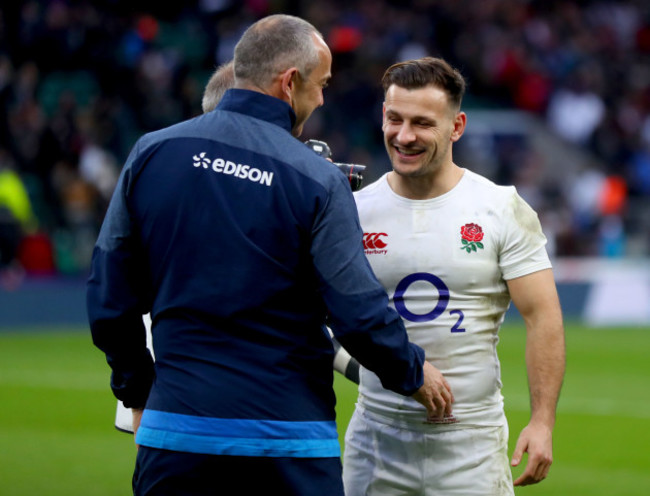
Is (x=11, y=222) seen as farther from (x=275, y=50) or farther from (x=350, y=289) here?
(x=350, y=289)

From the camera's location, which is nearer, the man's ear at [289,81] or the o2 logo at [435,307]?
the man's ear at [289,81]

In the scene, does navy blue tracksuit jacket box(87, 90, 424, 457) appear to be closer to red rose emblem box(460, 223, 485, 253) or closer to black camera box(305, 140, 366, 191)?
black camera box(305, 140, 366, 191)

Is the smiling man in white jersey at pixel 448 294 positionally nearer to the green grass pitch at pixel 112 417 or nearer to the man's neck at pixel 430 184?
the man's neck at pixel 430 184

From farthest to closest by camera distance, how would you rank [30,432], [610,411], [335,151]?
[335,151]
[610,411]
[30,432]

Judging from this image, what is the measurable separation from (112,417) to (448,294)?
7086 mm

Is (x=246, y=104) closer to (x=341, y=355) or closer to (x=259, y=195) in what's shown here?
(x=259, y=195)

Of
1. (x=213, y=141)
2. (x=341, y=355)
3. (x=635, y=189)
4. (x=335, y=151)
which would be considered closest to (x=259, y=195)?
(x=213, y=141)

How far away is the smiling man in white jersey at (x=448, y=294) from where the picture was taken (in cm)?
399

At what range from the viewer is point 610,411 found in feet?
36.1

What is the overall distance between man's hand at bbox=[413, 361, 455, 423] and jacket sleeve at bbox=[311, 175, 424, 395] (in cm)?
26

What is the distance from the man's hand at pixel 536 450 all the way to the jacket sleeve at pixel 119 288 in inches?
50.5

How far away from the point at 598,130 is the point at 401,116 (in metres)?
20.9

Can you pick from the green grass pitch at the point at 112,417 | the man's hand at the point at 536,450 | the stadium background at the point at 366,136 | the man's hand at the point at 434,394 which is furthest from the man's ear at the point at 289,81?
the stadium background at the point at 366,136

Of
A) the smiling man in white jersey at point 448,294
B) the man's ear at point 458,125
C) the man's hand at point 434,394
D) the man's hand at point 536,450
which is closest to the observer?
the man's hand at point 434,394
